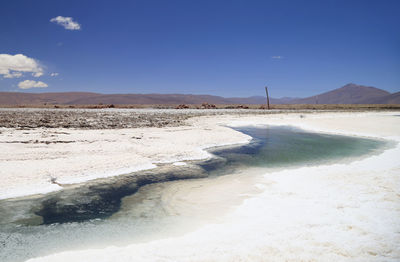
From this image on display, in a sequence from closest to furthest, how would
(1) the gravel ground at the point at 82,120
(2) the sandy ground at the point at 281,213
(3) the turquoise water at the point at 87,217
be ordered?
1. (2) the sandy ground at the point at 281,213
2. (3) the turquoise water at the point at 87,217
3. (1) the gravel ground at the point at 82,120

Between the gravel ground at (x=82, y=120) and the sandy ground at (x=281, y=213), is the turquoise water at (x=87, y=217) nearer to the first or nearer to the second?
the sandy ground at (x=281, y=213)

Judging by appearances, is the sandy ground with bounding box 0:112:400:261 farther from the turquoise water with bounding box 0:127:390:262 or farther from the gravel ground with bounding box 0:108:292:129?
the gravel ground with bounding box 0:108:292:129

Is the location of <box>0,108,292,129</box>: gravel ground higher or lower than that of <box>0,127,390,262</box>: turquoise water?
higher

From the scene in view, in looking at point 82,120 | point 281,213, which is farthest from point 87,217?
point 82,120

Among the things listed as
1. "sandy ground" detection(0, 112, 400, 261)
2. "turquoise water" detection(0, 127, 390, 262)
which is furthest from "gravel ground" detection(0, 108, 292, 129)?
"turquoise water" detection(0, 127, 390, 262)

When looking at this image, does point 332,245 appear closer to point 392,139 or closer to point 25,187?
point 25,187

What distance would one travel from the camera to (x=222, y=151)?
12375mm

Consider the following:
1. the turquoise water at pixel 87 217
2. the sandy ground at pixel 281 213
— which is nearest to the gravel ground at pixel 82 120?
the sandy ground at pixel 281 213

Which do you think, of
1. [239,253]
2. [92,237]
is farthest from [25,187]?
[239,253]

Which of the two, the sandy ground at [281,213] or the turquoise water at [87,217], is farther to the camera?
the turquoise water at [87,217]

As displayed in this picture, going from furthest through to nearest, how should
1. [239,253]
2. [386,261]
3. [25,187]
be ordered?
[25,187], [239,253], [386,261]

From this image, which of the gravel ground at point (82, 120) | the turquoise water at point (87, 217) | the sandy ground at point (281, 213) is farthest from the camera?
the gravel ground at point (82, 120)

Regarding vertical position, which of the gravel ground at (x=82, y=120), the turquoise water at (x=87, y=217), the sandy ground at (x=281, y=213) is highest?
the gravel ground at (x=82, y=120)

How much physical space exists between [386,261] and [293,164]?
20.9 ft
